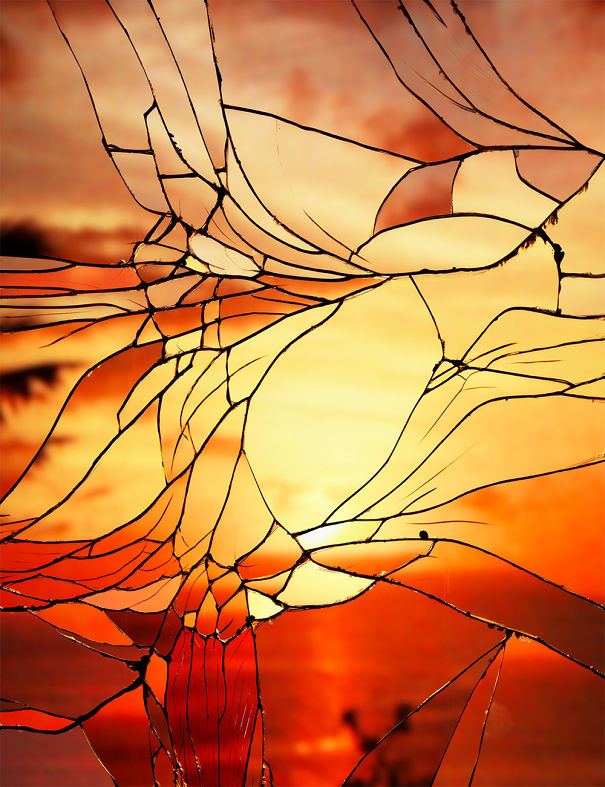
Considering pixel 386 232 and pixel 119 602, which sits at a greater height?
pixel 386 232

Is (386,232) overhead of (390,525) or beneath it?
overhead

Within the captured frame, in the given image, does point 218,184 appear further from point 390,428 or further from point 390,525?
point 390,525

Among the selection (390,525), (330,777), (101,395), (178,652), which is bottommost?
(330,777)

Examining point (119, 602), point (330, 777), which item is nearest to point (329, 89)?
point (119, 602)

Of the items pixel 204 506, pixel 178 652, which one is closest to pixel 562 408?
pixel 204 506

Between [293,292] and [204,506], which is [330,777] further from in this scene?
[293,292]

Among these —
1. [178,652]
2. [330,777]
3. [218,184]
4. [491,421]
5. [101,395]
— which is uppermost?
[218,184]
